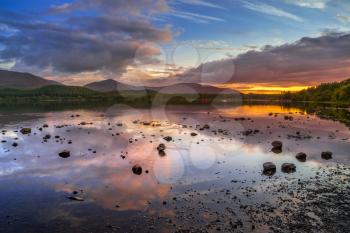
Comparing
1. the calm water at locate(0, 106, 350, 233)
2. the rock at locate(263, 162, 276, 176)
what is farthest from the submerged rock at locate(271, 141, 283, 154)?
the rock at locate(263, 162, 276, 176)

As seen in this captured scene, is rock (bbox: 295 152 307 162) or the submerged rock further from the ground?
the submerged rock

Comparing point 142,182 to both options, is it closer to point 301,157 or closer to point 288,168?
point 288,168

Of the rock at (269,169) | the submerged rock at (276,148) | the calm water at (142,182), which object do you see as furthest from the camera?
the submerged rock at (276,148)

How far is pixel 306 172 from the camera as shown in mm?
29906

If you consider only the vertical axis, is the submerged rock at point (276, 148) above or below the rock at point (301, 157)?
above

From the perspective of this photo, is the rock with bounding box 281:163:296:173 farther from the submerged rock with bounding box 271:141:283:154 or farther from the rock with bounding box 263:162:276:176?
the submerged rock with bounding box 271:141:283:154

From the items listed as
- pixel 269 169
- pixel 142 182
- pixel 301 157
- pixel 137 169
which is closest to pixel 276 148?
pixel 301 157

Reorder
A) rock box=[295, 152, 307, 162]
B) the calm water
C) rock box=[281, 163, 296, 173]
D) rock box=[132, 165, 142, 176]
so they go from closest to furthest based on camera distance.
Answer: the calm water, rock box=[132, 165, 142, 176], rock box=[281, 163, 296, 173], rock box=[295, 152, 307, 162]

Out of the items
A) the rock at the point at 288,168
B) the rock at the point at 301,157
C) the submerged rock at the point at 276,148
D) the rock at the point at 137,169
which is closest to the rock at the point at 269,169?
the rock at the point at 288,168

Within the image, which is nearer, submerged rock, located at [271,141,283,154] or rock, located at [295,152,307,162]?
rock, located at [295,152,307,162]

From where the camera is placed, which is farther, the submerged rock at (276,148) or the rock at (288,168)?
the submerged rock at (276,148)

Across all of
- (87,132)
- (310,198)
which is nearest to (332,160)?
(310,198)

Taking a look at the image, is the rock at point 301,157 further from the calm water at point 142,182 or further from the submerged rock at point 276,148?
the submerged rock at point 276,148

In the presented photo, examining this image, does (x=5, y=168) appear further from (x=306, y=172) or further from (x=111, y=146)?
(x=306, y=172)
